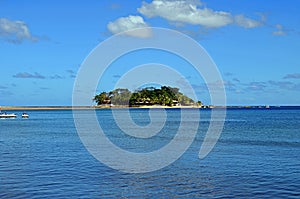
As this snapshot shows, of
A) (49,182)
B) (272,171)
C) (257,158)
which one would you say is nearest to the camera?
(49,182)

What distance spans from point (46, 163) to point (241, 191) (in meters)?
15.5

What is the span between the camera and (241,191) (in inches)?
836

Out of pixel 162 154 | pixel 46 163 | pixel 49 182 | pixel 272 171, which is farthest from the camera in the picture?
pixel 162 154

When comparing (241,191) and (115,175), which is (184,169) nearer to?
(115,175)

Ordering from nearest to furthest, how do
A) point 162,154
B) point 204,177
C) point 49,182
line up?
point 49,182, point 204,177, point 162,154

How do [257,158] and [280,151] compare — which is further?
[280,151]

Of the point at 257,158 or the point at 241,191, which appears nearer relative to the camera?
the point at 241,191

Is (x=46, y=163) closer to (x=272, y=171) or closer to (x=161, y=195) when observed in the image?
(x=161, y=195)

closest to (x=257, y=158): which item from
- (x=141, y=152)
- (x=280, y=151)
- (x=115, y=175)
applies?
(x=280, y=151)

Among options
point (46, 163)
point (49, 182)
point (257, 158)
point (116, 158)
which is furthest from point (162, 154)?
point (49, 182)

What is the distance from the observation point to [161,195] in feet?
67.0

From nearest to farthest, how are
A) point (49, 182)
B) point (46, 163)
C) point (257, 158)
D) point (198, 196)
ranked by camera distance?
point (198, 196), point (49, 182), point (46, 163), point (257, 158)

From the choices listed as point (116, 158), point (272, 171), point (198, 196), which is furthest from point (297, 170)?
point (116, 158)

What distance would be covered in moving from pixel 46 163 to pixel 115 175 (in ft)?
23.9
